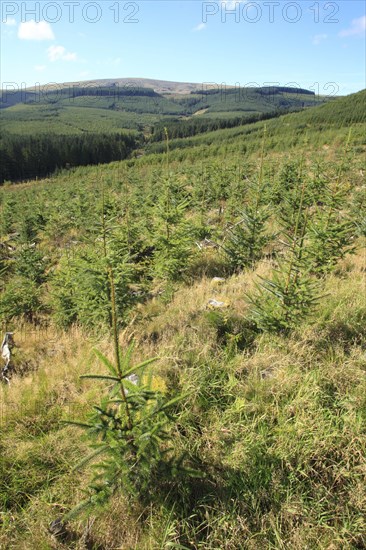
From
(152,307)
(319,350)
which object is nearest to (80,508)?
(319,350)

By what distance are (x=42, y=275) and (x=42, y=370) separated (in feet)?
24.8

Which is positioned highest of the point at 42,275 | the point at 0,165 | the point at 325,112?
the point at 325,112

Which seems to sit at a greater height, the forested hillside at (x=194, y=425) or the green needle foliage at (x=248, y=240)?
the green needle foliage at (x=248, y=240)

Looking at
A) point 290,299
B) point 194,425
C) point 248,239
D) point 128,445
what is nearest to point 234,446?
point 194,425

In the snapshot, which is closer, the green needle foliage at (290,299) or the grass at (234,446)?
the grass at (234,446)

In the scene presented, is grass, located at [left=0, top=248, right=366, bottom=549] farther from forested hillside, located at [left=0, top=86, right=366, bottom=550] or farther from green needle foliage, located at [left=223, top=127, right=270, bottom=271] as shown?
green needle foliage, located at [left=223, top=127, right=270, bottom=271]

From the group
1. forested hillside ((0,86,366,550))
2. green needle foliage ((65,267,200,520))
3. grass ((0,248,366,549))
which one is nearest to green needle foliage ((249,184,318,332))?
forested hillside ((0,86,366,550))

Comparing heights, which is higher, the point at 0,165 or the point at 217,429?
the point at 0,165

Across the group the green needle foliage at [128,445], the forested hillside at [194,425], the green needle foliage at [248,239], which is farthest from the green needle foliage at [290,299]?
the green needle foliage at [248,239]

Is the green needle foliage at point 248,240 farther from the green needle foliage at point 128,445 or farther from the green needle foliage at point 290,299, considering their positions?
the green needle foliage at point 128,445

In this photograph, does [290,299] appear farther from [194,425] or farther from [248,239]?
[248,239]

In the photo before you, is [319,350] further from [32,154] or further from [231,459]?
[32,154]

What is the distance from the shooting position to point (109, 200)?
14281mm

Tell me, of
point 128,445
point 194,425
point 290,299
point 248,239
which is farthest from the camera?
point 248,239
